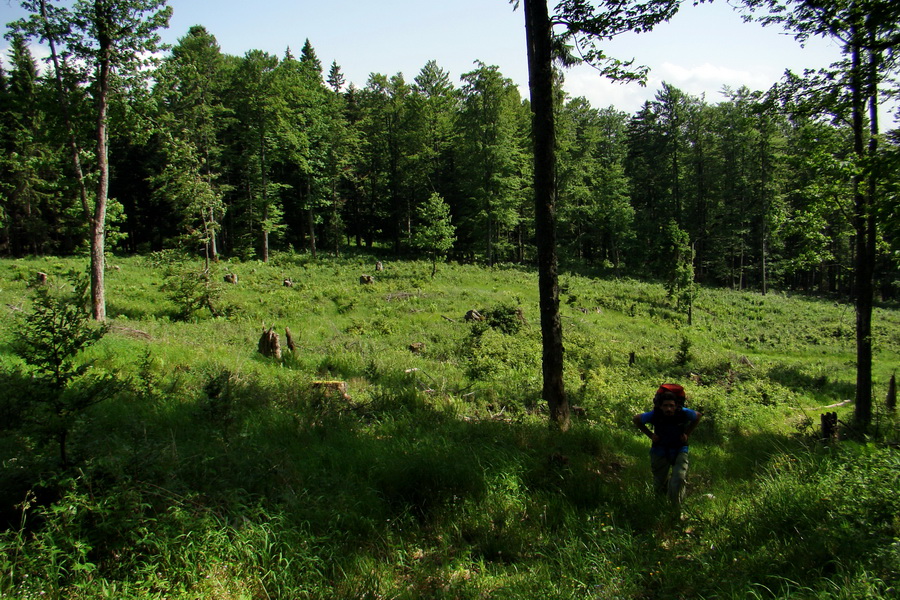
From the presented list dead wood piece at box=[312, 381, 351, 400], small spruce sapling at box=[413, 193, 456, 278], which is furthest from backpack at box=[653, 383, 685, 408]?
small spruce sapling at box=[413, 193, 456, 278]

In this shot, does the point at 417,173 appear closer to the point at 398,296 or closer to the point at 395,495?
the point at 398,296

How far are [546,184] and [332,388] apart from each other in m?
5.54

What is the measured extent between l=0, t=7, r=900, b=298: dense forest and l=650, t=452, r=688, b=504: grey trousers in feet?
84.0

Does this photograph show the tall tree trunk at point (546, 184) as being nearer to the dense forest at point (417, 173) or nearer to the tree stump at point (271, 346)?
the tree stump at point (271, 346)

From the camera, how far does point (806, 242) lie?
1316 cm

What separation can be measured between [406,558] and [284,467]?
1.75 metres

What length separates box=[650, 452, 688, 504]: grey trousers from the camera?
4.95m

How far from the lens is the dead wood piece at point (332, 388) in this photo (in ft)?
26.5

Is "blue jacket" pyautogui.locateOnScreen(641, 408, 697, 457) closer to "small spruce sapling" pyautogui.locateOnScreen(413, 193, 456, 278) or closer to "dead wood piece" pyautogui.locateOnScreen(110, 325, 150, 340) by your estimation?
"dead wood piece" pyautogui.locateOnScreen(110, 325, 150, 340)

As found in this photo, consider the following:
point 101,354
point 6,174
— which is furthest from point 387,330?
point 6,174

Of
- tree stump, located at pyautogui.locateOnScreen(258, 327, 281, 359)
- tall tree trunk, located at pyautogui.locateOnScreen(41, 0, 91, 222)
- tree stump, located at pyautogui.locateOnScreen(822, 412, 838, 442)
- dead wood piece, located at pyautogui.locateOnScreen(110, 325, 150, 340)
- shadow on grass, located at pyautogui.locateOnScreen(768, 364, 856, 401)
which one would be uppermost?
tall tree trunk, located at pyautogui.locateOnScreen(41, 0, 91, 222)

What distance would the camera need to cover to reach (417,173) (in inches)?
1638

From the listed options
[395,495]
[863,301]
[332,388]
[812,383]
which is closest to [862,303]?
[863,301]

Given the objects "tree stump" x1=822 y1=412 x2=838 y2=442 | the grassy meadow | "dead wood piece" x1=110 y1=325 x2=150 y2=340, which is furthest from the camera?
"dead wood piece" x1=110 y1=325 x2=150 y2=340
